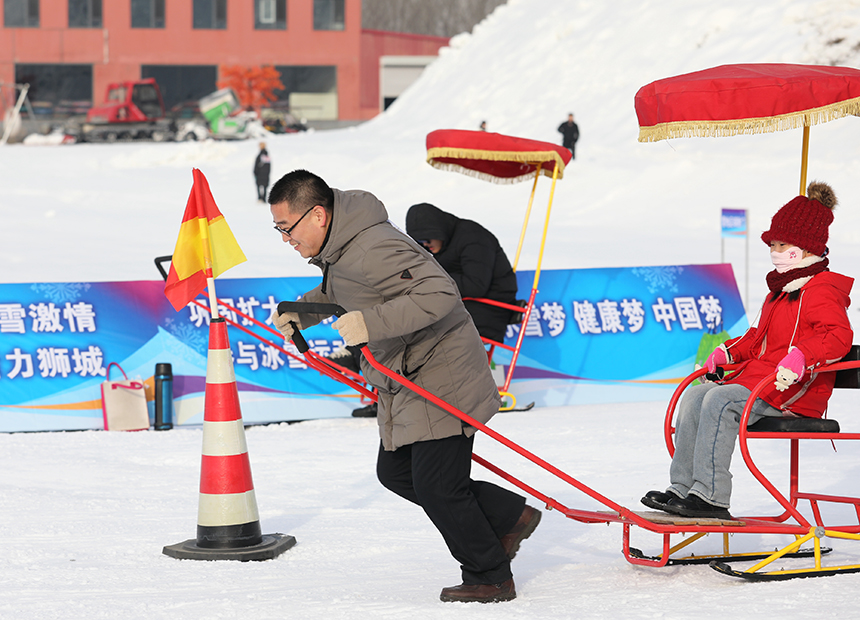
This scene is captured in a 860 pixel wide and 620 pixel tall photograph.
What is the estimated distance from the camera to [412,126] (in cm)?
4003

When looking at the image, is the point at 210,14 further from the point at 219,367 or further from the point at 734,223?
the point at 219,367

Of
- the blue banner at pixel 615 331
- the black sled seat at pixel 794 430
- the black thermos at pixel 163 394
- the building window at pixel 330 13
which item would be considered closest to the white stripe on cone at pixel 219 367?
the black sled seat at pixel 794 430

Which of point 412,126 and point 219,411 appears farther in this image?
point 412,126

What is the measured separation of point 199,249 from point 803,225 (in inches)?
108

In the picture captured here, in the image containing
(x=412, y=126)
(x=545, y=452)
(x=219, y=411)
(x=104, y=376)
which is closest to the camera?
(x=219, y=411)

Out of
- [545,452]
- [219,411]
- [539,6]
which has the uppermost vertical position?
[539,6]

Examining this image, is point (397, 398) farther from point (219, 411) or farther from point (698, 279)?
point (698, 279)

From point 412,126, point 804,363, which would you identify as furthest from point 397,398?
point 412,126

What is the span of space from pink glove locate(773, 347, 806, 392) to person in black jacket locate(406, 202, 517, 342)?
4.00 m

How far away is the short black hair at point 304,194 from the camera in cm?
387

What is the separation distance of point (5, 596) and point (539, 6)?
152 ft

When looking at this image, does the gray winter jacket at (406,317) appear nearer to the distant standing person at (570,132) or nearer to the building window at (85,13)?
the distant standing person at (570,132)

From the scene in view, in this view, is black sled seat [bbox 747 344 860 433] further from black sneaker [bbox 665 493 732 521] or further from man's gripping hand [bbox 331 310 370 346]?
man's gripping hand [bbox 331 310 370 346]

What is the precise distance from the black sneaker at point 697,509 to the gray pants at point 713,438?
0.02 m
